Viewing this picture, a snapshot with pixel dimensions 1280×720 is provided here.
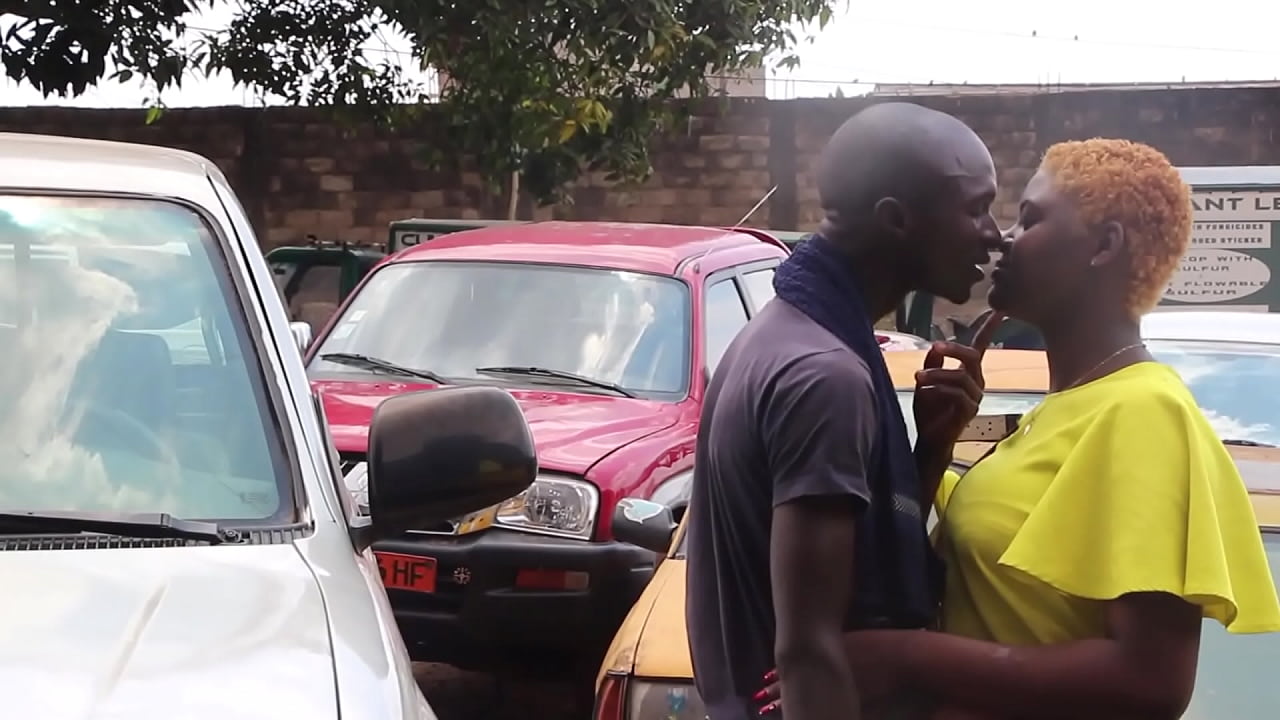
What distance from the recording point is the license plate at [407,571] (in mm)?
5023

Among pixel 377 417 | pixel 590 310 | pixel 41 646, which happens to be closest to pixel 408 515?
pixel 377 417

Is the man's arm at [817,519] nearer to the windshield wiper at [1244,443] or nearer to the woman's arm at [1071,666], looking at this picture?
the woman's arm at [1071,666]

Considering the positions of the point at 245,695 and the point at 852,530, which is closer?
the point at 245,695

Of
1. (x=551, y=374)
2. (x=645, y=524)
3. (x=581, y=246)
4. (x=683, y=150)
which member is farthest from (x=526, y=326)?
(x=683, y=150)

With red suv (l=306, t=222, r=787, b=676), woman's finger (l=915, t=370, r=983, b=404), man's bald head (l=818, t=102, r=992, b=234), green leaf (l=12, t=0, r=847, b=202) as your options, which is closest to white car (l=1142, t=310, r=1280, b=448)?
red suv (l=306, t=222, r=787, b=676)

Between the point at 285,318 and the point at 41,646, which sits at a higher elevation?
the point at 285,318

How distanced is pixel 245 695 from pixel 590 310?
15.3ft

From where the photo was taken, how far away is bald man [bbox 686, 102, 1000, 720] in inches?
74.4

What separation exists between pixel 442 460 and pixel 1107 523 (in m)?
1.06

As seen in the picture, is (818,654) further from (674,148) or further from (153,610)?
(674,148)

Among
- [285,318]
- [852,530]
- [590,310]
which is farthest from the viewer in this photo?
[590,310]

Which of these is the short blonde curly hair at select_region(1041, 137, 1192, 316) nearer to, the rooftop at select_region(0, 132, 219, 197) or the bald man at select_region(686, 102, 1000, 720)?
the bald man at select_region(686, 102, 1000, 720)

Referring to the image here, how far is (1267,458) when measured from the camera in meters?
3.49

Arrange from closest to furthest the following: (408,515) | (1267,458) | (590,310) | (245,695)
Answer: (245,695)
(408,515)
(1267,458)
(590,310)
